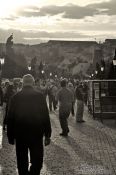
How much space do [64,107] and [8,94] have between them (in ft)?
8.47

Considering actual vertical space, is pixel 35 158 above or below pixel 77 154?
above

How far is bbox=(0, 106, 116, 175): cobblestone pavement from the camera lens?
30.7 feet

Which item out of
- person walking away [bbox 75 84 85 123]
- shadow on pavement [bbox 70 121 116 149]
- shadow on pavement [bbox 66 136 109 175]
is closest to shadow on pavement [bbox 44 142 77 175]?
shadow on pavement [bbox 66 136 109 175]

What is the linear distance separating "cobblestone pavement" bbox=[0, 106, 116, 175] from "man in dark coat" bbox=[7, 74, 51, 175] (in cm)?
145

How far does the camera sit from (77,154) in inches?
447

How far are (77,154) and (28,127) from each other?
394cm

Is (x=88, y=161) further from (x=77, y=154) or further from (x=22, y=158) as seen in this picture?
(x=22, y=158)

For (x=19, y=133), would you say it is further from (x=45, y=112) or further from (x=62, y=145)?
(x=62, y=145)

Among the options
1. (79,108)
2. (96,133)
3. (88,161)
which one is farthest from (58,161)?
(79,108)

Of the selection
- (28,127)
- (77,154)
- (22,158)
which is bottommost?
(77,154)

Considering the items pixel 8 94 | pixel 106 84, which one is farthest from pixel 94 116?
pixel 8 94

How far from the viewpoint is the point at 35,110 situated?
7.72 metres

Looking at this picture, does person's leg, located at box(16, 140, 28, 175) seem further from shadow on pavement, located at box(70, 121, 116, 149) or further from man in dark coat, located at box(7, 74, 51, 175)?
shadow on pavement, located at box(70, 121, 116, 149)

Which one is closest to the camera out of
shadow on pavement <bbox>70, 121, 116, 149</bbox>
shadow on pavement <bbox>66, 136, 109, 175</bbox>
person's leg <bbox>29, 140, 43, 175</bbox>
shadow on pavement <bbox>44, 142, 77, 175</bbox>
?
person's leg <bbox>29, 140, 43, 175</bbox>
